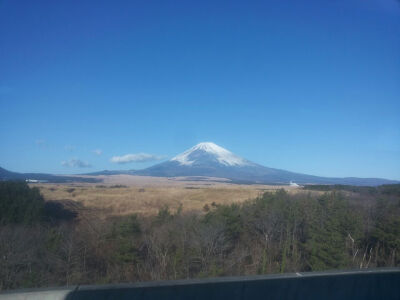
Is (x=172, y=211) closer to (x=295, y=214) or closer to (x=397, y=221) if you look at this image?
(x=295, y=214)

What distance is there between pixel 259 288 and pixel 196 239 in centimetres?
844

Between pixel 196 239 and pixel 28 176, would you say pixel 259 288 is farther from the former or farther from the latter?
pixel 28 176

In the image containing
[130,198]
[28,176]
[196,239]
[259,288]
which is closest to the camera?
[259,288]

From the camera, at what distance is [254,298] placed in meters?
3.89

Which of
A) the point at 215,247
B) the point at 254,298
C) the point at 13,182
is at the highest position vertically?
the point at 13,182

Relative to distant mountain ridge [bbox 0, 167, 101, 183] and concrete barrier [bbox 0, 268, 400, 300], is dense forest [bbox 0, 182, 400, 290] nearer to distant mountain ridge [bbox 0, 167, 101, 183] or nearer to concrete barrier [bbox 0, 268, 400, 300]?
distant mountain ridge [bbox 0, 167, 101, 183]

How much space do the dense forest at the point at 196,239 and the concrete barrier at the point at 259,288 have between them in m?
3.89

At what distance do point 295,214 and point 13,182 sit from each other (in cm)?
1085

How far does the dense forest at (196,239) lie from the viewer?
28.9ft

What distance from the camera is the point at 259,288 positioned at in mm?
3949

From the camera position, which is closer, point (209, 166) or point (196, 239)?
point (196, 239)

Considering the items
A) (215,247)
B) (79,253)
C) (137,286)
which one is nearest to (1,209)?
(79,253)

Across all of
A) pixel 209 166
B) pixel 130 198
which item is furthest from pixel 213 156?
pixel 130 198

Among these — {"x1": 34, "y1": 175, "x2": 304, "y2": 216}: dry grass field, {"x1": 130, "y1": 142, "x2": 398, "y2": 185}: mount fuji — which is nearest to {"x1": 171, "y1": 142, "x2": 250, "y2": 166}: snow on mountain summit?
{"x1": 130, "y1": 142, "x2": 398, "y2": 185}: mount fuji
